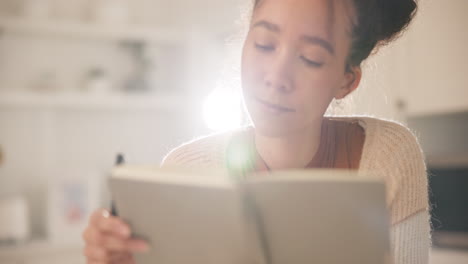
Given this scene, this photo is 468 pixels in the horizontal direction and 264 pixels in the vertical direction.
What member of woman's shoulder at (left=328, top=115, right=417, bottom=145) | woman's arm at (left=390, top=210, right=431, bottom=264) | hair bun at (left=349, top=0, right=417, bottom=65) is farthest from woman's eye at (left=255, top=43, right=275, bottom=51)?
woman's arm at (left=390, top=210, right=431, bottom=264)

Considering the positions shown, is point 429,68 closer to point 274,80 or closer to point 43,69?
point 274,80

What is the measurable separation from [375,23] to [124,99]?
240 centimetres

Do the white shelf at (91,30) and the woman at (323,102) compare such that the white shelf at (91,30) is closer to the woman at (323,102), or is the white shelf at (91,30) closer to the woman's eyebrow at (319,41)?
the woman at (323,102)

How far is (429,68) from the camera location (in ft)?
8.21

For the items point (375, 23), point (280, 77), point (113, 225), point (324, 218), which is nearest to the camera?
point (324, 218)

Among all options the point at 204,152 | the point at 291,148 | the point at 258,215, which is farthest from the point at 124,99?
the point at 258,215

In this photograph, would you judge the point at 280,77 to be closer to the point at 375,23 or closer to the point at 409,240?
the point at 375,23

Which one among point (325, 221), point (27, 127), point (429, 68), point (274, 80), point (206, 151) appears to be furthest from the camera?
point (27, 127)

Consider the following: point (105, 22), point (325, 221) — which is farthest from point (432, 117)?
point (325, 221)

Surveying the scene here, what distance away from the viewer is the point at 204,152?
967 mm

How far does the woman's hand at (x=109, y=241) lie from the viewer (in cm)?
65

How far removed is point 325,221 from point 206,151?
1.52 feet

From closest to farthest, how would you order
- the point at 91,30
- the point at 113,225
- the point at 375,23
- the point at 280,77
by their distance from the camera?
the point at 113,225 < the point at 280,77 < the point at 375,23 < the point at 91,30

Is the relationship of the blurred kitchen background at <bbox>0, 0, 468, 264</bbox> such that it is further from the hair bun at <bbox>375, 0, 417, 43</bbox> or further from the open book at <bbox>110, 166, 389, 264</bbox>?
the open book at <bbox>110, 166, 389, 264</bbox>
